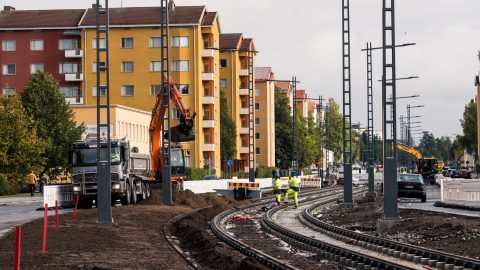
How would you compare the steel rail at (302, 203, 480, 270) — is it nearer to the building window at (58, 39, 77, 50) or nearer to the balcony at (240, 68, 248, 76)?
the building window at (58, 39, 77, 50)

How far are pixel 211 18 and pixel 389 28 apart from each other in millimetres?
81221

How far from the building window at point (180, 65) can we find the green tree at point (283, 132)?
184ft

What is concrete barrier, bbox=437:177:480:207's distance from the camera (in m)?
49.5

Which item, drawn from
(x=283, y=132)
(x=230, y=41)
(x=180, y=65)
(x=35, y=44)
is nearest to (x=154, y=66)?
(x=180, y=65)

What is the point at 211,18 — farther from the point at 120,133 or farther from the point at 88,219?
the point at 88,219

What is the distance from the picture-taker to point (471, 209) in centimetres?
4644

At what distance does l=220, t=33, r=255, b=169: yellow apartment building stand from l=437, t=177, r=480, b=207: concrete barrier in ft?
267

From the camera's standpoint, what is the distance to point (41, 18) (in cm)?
11531

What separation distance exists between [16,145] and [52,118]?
11847 millimetres

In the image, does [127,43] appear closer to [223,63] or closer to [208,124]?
[208,124]

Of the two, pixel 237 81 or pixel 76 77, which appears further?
pixel 237 81

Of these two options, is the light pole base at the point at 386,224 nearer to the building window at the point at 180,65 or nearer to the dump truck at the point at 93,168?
the dump truck at the point at 93,168

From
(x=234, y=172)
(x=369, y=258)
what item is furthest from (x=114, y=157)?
(x=234, y=172)

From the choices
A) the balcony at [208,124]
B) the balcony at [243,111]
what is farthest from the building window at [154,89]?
the balcony at [243,111]
